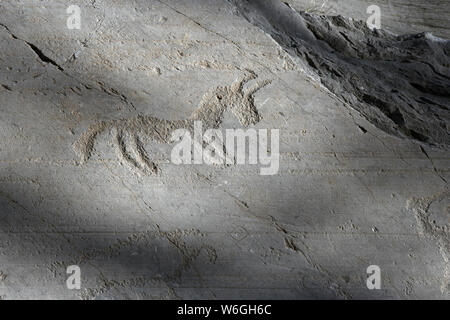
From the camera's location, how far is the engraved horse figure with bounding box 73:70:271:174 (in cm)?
147

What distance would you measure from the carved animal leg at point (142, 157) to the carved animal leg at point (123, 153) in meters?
0.02

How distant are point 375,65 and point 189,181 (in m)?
0.76

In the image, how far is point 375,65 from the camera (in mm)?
1687

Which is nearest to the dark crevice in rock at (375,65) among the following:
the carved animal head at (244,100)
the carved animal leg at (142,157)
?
the carved animal head at (244,100)

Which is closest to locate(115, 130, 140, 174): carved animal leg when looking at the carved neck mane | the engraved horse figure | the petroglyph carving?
the engraved horse figure

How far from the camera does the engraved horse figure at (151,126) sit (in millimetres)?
1473

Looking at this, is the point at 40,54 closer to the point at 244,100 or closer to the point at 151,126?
the point at 151,126

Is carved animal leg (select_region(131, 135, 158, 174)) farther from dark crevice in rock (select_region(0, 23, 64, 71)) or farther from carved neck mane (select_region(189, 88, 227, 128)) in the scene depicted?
dark crevice in rock (select_region(0, 23, 64, 71))

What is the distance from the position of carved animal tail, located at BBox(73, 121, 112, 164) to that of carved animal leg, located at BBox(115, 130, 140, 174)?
0.05 metres

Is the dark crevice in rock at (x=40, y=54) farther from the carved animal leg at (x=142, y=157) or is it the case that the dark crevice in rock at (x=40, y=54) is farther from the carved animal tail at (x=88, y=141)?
the carved animal leg at (x=142, y=157)

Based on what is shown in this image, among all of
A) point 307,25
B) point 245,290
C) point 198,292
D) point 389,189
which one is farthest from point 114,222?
point 307,25

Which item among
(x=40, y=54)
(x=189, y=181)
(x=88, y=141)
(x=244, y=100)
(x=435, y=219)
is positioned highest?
(x=40, y=54)

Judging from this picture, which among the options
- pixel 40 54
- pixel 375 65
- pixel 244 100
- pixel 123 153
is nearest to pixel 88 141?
pixel 123 153
